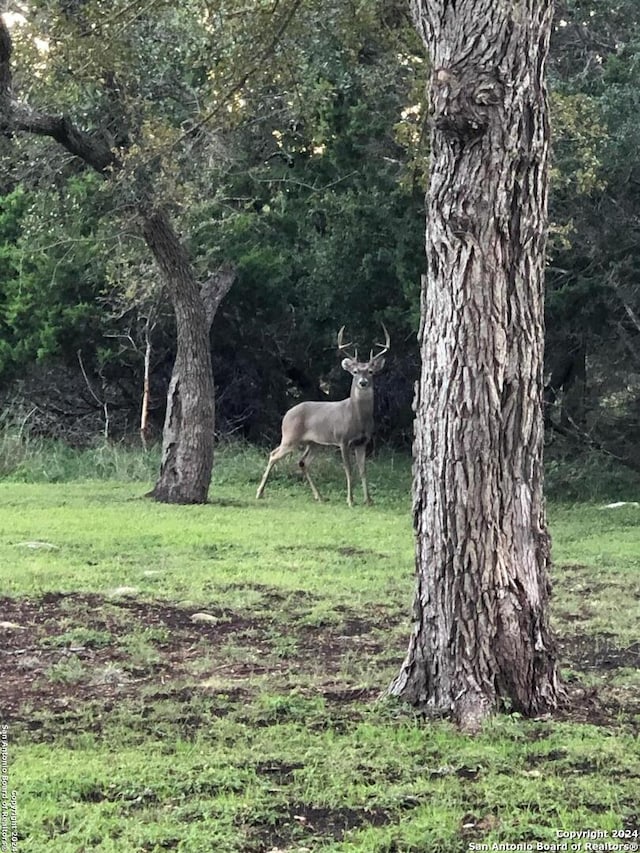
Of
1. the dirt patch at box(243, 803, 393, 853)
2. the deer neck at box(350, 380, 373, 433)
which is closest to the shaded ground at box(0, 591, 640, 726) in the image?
the dirt patch at box(243, 803, 393, 853)

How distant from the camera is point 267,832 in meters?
3.68

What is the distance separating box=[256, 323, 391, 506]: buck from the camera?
1573cm

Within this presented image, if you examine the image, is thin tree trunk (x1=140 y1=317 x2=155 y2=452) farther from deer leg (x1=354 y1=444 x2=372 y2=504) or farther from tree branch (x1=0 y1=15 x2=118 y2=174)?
tree branch (x1=0 y1=15 x2=118 y2=174)

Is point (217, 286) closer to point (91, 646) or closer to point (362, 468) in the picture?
point (362, 468)

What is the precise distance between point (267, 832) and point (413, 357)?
16.6m

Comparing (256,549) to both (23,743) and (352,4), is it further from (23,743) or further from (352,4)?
(23,743)

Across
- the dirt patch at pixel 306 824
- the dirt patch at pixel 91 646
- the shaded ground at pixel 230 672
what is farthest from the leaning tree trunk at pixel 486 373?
the dirt patch at pixel 91 646

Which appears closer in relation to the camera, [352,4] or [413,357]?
[352,4]

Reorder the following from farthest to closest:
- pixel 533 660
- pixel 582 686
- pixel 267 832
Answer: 1. pixel 582 686
2. pixel 533 660
3. pixel 267 832

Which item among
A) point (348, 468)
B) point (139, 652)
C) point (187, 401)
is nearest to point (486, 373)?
point (139, 652)

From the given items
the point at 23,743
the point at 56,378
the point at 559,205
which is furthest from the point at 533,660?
the point at 56,378

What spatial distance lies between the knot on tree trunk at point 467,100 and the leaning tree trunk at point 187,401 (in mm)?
9354

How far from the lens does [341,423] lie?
52.7 feet

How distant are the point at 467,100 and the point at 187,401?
381 inches
